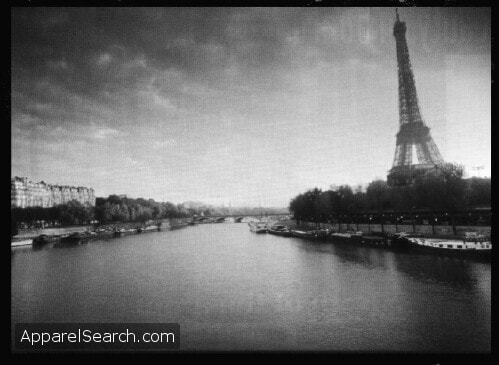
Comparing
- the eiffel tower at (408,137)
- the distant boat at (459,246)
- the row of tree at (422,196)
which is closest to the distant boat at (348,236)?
the row of tree at (422,196)

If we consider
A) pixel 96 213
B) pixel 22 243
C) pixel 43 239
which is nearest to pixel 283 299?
pixel 22 243

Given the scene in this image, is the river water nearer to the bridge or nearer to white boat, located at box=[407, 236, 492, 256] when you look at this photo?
white boat, located at box=[407, 236, 492, 256]

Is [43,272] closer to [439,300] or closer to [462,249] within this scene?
[439,300]

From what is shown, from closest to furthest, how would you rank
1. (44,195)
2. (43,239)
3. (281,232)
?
1. (43,239)
2. (44,195)
3. (281,232)

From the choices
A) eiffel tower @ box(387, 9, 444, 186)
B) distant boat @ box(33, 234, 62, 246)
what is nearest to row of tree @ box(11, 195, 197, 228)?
distant boat @ box(33, 234, 62, 246)

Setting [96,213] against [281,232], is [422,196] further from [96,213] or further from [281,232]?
[96,213]

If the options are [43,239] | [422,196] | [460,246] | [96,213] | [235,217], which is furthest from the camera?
[235,217]

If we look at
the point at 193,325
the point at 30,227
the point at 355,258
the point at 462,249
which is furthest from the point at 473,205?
the point at 30,227
